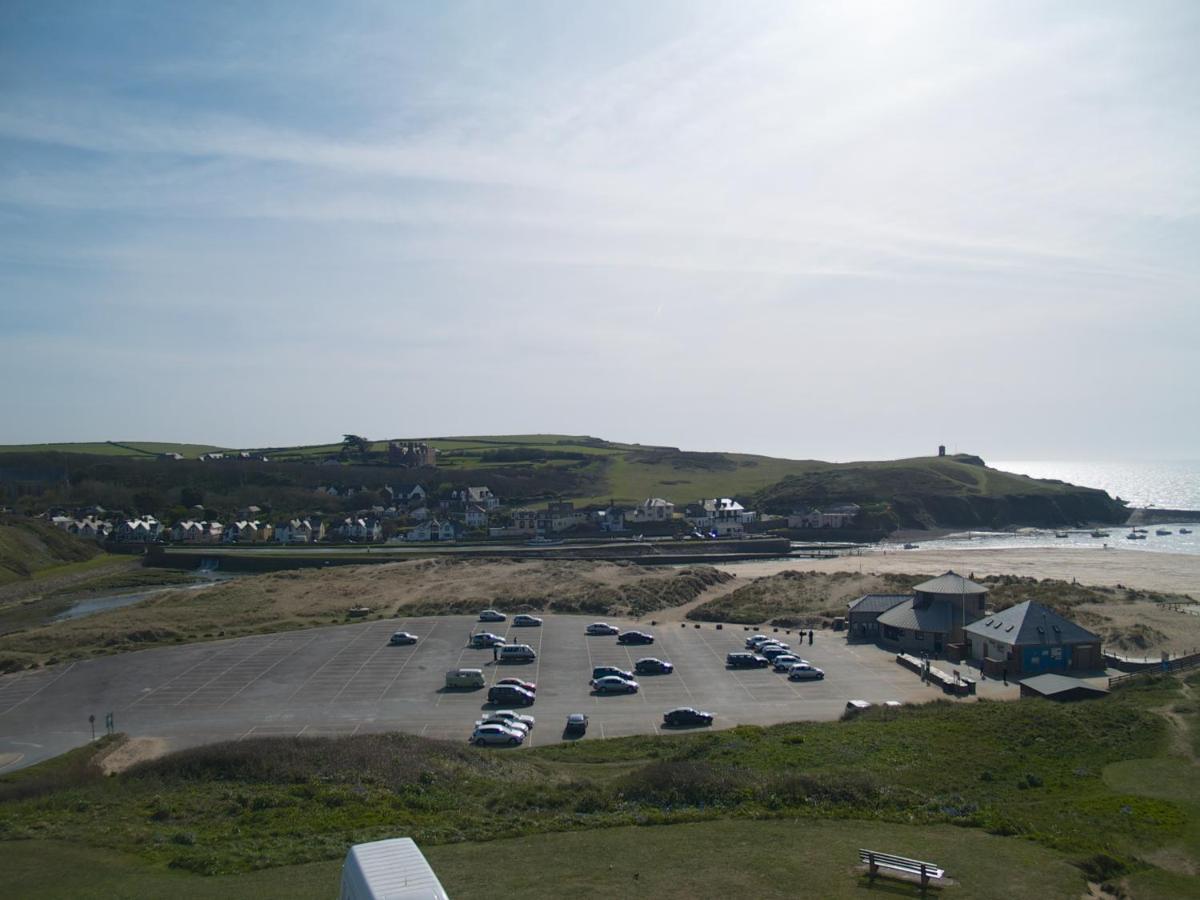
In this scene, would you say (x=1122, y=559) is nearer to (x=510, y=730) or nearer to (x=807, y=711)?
(x=807, y=711)

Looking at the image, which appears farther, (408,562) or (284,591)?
(408,562)

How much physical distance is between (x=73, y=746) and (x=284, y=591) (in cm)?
3720

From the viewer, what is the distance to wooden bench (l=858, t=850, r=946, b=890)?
1245 cm

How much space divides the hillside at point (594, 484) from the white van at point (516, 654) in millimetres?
83310

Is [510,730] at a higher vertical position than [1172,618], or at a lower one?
lower

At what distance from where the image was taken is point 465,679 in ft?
114

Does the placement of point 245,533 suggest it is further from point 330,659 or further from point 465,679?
point 465,679

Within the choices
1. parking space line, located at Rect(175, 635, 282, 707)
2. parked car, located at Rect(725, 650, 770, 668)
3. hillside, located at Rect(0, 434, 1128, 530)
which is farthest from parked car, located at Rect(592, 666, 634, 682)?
hillside, located at Rect(0, 434, 1128, 530)

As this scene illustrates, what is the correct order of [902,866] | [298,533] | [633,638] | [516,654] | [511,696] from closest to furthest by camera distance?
1. [902,866]
2. [511,696]
3. [516,654]
4. [633,638]
5. [298,533]

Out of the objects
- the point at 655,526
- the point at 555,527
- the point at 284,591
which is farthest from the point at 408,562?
the point at 655,526

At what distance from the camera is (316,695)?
3378 centimetres

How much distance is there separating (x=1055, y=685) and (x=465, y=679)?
21985 millimetres

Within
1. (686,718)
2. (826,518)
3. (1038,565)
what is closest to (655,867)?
(686,718)

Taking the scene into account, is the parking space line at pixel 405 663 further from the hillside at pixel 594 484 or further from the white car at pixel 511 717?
the hillside at pixel 594 484
